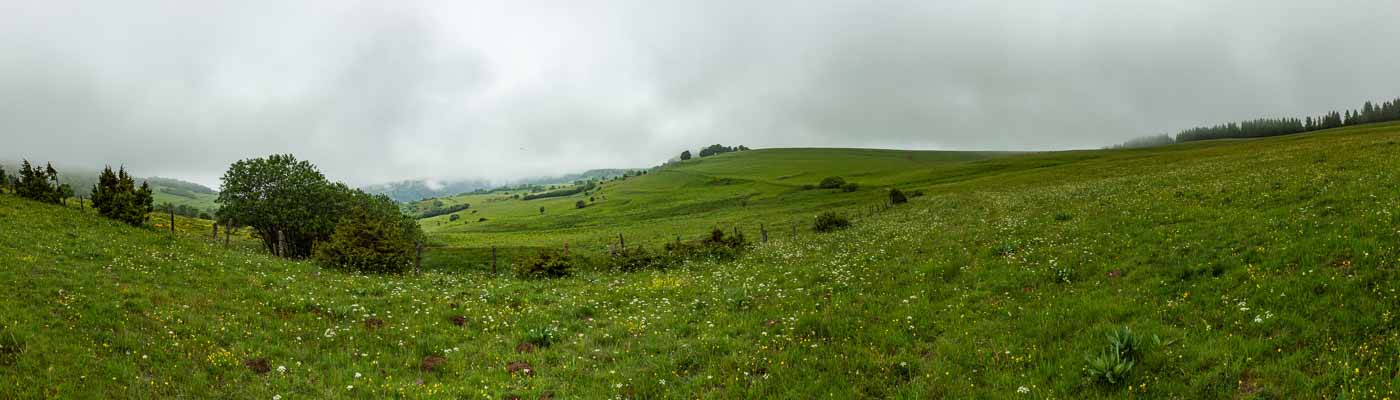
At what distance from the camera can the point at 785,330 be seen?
12.6 metres

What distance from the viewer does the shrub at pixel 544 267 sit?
2472 cm

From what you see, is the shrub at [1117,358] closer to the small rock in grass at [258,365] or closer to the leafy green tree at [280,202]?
the small rock in grass at [258,365]

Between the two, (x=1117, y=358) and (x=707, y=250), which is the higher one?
(x=1117, y=358)

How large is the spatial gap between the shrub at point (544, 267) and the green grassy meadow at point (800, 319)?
2298 millimetres

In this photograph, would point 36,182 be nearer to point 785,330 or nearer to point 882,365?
point 785,330

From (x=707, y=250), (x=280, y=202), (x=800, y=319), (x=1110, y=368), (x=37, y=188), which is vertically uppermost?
(x=37, y=188)

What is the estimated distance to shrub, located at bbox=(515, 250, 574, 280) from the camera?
24.7 m

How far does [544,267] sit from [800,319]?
1525 centimetres

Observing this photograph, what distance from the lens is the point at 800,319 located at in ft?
42.8

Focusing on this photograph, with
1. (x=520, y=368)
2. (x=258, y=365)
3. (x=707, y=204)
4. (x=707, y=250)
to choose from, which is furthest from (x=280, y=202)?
(x=707, y=204)

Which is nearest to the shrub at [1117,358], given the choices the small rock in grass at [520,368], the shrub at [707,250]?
the small rock in grass at [520,368]

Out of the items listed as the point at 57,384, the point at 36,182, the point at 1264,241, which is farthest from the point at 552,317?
the point at 36,182

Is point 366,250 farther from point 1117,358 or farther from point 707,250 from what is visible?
point 1117,358

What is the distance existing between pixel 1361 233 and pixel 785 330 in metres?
13.2
